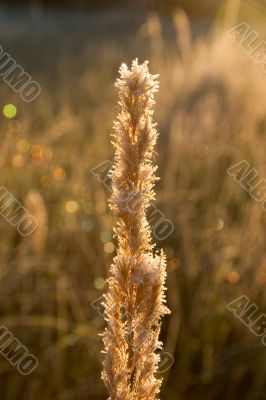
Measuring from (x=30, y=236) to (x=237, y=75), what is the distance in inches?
184

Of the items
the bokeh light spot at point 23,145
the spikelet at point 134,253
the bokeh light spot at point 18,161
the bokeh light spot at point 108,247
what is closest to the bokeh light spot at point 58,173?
the bokeh light spot at point 18,161

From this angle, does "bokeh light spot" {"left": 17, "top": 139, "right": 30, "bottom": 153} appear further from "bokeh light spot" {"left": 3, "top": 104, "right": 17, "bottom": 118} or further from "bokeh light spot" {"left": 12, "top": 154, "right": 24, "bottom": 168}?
"bokeh light spot" {"left": 3, "top": 104, "right": 17, "bottom": 118}

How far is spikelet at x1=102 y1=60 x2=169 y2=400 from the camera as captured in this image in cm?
63

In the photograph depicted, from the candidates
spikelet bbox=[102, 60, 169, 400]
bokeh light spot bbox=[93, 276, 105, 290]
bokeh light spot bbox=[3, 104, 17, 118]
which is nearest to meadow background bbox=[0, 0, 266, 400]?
bokeh light spot bbox=[93, 276, 105, 290]

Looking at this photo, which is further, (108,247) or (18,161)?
(18,161)

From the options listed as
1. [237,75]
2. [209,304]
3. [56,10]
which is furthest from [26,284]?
[56,10]

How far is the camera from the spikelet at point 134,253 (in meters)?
0.63

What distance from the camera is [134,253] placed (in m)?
0.65

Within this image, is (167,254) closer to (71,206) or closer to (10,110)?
(71,206)

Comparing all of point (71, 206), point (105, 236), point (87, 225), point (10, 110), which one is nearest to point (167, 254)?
point (105, 236)

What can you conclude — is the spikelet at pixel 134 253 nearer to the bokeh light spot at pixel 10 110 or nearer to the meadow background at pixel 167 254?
the meadow background at pixel 167 254

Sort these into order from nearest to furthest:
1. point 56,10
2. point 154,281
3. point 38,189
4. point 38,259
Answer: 1. point 154,281
2. point 38,259
3. point 38,189
4. point 56,10

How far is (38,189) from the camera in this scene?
351 cm

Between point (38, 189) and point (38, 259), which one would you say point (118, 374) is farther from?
point (38, 189)
